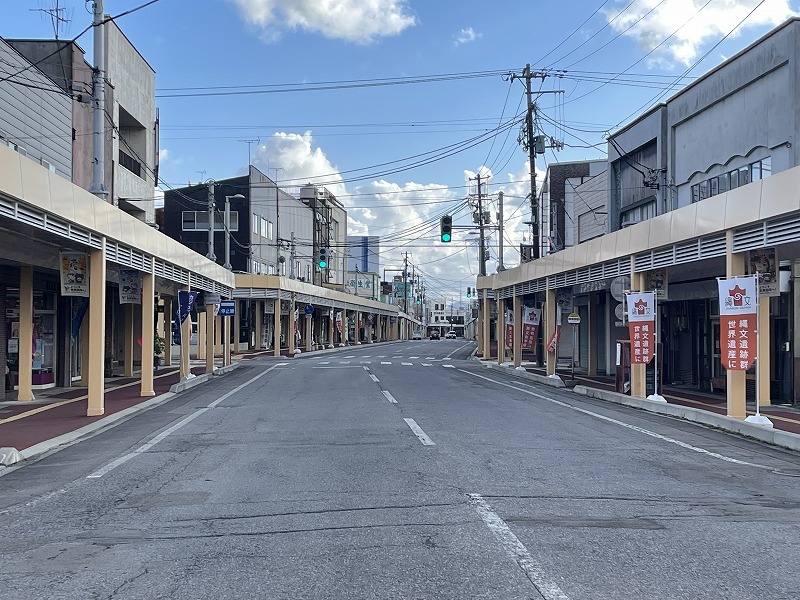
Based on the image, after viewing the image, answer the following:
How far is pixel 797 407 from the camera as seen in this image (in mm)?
18281

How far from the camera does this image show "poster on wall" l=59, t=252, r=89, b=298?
16812 mm

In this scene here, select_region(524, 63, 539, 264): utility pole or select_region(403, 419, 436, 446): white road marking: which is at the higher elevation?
select_region(524, 63, 539, 264): utility pole

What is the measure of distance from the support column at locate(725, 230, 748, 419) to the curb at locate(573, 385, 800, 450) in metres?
0.30

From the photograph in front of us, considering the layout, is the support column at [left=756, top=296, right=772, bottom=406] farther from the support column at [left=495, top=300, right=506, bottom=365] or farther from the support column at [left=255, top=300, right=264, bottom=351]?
the support column at [left=255, top=300, right=264, bottom=351]

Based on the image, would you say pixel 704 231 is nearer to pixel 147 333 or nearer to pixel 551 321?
pixel 551 321

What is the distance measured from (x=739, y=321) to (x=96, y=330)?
534 inches

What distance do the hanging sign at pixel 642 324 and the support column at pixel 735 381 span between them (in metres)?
4.20

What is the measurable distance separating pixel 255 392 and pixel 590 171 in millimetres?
36211

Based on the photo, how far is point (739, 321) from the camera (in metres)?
15.1

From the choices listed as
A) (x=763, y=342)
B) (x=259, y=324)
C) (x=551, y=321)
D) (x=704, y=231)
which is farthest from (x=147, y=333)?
(x=259, y=324)

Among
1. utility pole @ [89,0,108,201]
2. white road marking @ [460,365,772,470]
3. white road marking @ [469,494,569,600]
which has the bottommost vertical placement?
white road marking @ [460,365,772,470]

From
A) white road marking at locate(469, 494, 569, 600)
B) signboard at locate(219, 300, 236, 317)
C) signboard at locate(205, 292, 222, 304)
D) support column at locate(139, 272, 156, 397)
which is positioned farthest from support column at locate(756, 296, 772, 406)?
signboard at locate(219, 300, 236, 317)

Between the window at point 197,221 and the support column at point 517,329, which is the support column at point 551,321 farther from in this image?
the window at point 197,221

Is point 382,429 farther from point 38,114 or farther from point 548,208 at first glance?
point 548,208
